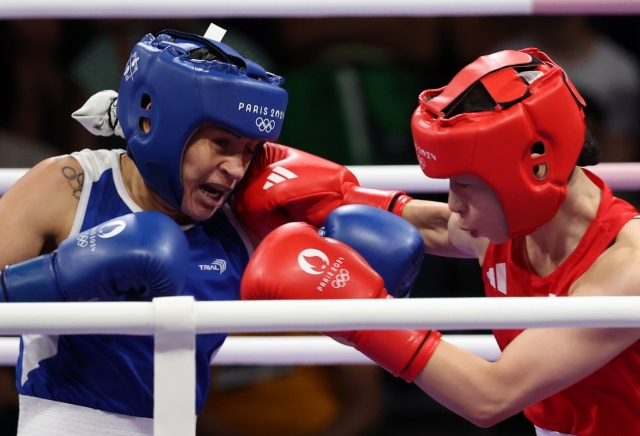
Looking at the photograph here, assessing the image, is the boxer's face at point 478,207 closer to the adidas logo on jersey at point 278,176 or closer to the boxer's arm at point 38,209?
the adidas logo on jersey at point 278,176

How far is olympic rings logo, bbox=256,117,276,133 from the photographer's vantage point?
1497 millimetres

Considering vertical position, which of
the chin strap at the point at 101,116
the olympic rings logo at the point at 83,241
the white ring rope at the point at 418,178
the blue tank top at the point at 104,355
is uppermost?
the chin strap at the point at 101,116

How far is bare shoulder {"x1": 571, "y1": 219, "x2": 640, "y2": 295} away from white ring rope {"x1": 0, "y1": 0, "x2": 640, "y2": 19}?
473mm

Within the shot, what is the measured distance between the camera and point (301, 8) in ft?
5.38

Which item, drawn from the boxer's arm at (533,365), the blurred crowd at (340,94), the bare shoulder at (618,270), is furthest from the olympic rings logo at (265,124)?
the blurred crowd at (340,94)

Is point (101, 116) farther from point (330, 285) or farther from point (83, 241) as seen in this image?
point (330, 285)

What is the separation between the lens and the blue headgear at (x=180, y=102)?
1468 millimetres

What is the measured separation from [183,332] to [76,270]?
1.08ft

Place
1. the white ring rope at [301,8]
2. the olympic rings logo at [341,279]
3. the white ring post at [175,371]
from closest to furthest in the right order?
the white ring post at [175,371] → the olympic rings logo at [341,279] → the white ring rope at [301,8]

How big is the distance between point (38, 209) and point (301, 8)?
2.10 ft

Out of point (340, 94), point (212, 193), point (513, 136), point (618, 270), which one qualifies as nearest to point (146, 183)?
point (212, 193)

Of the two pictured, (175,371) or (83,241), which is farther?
(83,241)

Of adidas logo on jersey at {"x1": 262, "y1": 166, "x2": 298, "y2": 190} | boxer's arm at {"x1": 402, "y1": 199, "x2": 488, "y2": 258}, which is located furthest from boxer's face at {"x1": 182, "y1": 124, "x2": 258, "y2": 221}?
boxer's arm at {"x1": 402, "y1": 199, "x2": 488, "y2": 258}

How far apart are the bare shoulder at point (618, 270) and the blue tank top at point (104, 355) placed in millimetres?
683
